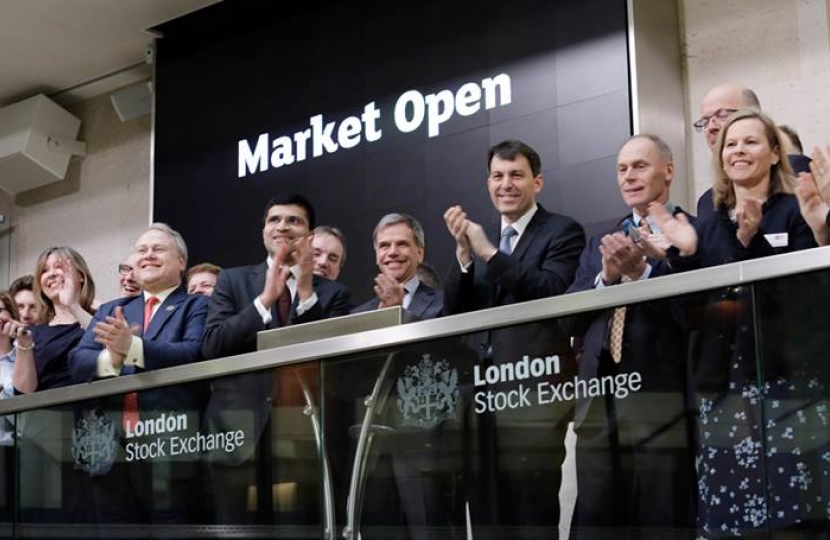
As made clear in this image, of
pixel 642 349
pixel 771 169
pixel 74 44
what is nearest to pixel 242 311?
pixel 771 169

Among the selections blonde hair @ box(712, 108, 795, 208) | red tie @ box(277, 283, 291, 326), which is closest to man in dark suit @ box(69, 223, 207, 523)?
red tie @ box(277, 283, 291, 326)

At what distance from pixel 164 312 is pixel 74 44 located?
18.6 ft

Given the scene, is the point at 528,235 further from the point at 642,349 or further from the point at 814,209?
the point at 642,349

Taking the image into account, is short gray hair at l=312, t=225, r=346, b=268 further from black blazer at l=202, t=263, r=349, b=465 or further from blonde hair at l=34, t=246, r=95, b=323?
black blazer at l=202, t=263, r=349, b=465

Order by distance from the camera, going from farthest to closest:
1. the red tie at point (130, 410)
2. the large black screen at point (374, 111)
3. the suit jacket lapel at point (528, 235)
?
the large black screen at point (374, 111), the suit jacket lapel at point (528, 235), the red tie at point (130, 410)

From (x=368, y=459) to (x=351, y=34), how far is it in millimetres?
5388

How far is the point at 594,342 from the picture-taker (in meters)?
3.80

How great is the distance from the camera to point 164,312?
609 cm

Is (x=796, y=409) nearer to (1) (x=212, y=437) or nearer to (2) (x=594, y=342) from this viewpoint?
(2) (x=594, y=342)

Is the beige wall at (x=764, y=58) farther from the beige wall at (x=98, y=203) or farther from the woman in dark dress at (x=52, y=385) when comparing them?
the beige wall at (x=98, y=203)

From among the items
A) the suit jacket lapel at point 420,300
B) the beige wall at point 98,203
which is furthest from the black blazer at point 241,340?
the beige wall at point 98,203

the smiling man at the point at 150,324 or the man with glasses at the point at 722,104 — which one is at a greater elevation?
the man with glasses at the point at 722,104

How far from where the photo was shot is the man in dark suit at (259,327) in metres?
4.61

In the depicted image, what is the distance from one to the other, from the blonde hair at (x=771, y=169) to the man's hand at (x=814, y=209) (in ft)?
→ 1.44
